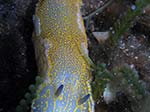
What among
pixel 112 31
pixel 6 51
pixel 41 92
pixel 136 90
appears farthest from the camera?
pixel 112 31

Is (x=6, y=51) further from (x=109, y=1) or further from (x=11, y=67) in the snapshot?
(x=109, y=1)

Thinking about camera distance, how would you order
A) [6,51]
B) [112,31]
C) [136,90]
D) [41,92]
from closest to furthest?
[41,92], [136,90], [6,51], [112,31]

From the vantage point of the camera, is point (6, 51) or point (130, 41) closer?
point (6, 51)

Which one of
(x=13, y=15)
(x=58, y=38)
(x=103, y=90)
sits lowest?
(x=103, y=90)

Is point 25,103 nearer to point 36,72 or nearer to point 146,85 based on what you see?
point 36,72

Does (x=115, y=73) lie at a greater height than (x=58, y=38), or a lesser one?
lesser

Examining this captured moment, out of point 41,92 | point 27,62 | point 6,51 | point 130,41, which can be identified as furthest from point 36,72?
point 130,41
